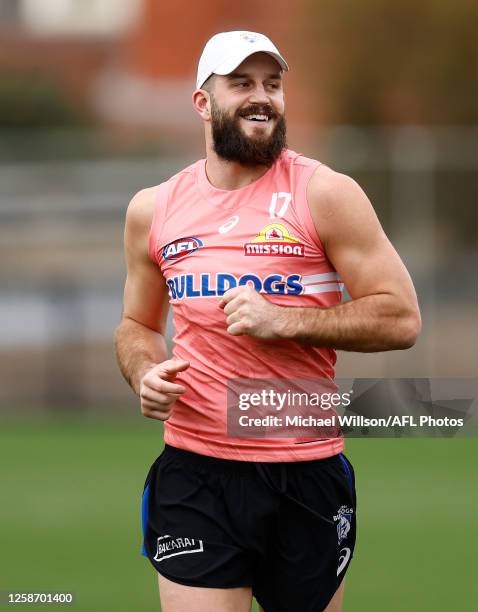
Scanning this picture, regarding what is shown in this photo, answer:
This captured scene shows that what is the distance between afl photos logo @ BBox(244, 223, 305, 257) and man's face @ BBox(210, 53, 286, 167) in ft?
0.87

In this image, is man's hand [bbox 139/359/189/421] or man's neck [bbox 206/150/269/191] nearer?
man's hand [bbox 139/359/189/421]

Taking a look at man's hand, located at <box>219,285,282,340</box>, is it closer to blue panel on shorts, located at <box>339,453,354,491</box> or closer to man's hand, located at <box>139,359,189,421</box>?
man's hand, located at <box>139,359,189,421</box>

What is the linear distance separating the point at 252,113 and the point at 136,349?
958 millimetres

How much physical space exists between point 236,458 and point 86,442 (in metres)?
8.59

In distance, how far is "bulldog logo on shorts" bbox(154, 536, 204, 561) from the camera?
164 inches

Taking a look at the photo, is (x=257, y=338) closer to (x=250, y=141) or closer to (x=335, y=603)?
(x=250, y=141)

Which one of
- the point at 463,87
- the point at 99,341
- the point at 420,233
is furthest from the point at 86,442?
the point at 463,87

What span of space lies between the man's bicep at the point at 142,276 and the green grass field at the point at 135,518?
254 centimetres

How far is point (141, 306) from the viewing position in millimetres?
4691

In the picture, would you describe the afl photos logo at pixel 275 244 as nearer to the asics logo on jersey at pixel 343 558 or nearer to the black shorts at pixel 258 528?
the black shorts at pixel 258 528

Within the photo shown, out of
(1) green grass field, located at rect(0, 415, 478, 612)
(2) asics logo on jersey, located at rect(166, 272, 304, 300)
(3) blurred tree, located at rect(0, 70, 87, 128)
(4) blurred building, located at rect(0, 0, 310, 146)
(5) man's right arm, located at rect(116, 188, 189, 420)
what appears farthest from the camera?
(4) blurred building, located at rect(0, 0, 310, 146)

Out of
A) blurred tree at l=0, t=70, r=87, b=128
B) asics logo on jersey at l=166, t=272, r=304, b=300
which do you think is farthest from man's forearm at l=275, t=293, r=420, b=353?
blurred tree at l=0, t=70, r=87, b=128

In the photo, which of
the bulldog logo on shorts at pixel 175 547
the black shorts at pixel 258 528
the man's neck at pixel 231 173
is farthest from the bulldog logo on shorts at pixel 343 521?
the man's neck at pixel 231 173

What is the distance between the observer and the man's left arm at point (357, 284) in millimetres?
4059
